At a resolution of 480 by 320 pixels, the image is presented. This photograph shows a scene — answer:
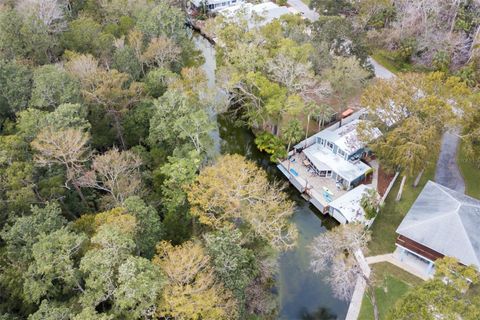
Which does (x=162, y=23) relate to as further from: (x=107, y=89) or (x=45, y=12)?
(x=107, y=89)

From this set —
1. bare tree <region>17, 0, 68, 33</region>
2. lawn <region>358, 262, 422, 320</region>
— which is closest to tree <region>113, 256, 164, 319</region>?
lawn <region>358, 262, 422, 320</region>

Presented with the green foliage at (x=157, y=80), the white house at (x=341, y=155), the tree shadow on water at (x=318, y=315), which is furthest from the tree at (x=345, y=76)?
the tree shadow on water at (x=318, y=315)

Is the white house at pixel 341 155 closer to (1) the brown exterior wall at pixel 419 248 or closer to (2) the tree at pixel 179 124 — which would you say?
(1) the brown exterior wall at pixel 419 248

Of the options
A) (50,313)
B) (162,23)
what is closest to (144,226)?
(50,313)

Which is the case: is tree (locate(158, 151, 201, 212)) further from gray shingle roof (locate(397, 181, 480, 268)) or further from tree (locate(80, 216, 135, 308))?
gray shingle roof (locate(397, 181, 480, 268))

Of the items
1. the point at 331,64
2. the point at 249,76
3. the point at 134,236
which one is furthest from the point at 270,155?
the point at 134,236

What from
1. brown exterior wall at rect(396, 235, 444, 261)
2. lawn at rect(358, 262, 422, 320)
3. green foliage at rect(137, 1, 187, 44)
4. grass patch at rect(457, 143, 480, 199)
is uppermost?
green foliage at rect(137, 1, 187, 44)
